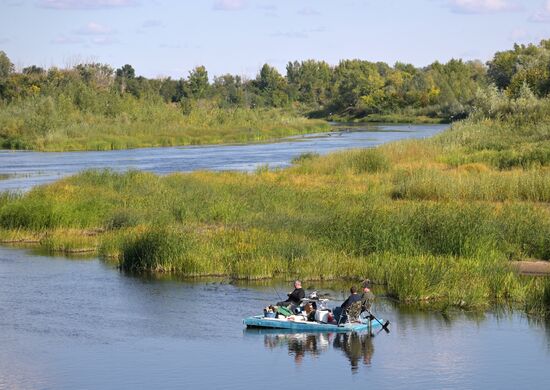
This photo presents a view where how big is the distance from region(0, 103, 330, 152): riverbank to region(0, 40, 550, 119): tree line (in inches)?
97.3

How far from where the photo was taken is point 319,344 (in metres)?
22.9

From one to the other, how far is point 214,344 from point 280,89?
177 metres

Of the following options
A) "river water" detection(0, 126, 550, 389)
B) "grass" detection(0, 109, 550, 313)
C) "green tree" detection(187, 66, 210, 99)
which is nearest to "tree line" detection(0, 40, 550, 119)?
"green tree" detection(187, 66, 210, 99)

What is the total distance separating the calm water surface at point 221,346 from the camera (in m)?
20.1

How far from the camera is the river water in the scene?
20.2 m

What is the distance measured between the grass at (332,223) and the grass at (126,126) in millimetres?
41027

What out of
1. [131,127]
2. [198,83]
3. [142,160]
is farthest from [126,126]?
[198,83]

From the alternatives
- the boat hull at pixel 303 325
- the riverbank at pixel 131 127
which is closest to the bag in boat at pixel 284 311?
the boat hull at pixel 303 325

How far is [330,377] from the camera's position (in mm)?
20469

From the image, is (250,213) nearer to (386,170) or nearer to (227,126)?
(386,170)

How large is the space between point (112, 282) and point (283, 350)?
780cm

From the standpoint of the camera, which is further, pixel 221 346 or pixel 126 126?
pixel 126 126

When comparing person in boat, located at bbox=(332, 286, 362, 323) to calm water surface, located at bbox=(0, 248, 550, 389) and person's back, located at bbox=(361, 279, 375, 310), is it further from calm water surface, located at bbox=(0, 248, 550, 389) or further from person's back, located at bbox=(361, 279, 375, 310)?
calm water surface, located at bbox=(0, 248, 550, 389)

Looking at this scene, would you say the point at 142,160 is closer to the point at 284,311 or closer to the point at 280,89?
the point at 284,311
